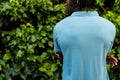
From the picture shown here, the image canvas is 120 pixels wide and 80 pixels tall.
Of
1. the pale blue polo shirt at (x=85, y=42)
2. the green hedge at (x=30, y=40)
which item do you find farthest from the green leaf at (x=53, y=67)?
the pale blue polo shirt at (x=85, y=42)

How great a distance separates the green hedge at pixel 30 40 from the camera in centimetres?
484

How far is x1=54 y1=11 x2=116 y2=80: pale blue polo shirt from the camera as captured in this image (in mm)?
3012

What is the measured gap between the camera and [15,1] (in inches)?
192

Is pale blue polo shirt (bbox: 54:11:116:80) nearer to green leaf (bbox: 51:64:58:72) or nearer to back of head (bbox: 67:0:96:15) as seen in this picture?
back of head (bbox: 67:0:96:15)

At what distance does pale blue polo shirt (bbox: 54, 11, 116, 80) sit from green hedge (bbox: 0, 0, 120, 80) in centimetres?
173

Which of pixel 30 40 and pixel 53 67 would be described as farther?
pixel 53 67

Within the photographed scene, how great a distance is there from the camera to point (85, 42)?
9.93ft

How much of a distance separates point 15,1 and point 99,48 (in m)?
2.06

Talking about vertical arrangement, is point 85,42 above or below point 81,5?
below

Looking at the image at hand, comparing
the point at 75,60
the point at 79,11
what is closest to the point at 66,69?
the point at 75,60

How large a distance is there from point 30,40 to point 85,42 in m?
1.85

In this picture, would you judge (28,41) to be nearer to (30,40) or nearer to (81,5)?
(30,40)

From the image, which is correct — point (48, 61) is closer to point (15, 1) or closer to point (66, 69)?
point (15, 1)

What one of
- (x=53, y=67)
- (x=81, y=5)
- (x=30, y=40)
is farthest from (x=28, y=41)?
(x=81, y=5)
